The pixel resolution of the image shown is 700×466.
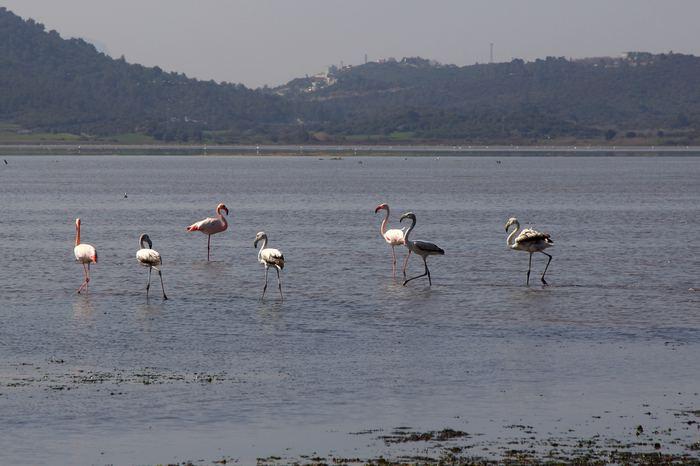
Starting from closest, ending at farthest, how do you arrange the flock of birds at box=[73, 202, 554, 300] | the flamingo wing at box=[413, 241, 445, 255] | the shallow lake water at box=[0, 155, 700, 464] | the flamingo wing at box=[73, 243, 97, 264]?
the shallow lake water at box=[0, 155, 700, 464] → the flock of birds at box=[73, 202, 554, 300] → the flamingo wing at box=[73, 243, 97, 264] → the flamingo wing at box=[413, 241, 445, 255]

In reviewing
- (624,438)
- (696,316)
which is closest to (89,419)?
(624,438)

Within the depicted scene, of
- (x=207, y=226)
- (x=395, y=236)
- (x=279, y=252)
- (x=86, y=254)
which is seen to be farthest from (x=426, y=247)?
(x=207, y=226)

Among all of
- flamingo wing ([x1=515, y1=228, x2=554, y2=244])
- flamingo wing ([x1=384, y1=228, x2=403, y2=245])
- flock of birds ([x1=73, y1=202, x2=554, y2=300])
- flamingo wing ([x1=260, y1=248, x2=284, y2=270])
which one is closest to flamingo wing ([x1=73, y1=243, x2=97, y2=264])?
flock of birds ([x1=73, y1=202, x2=554, y2=300])

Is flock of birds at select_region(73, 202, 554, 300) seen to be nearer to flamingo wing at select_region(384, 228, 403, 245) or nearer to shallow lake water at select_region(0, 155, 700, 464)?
flamingo wing at select_region(384, 228, 403, 245)

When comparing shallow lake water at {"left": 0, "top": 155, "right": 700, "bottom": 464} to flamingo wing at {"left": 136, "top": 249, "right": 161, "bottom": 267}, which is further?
flamingo wing at {"left": 136, "top": 249, "right": 161, "bottom": 267}

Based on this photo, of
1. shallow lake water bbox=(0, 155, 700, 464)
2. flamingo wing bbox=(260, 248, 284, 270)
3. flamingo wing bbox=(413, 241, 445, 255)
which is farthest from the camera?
flamingo wing bbox=(413, 241, 445, 255)

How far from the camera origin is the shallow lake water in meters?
14.2

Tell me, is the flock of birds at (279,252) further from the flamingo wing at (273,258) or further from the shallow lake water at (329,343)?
the shallow lake water at (329,343)

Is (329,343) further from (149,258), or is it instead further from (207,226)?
(207,226)

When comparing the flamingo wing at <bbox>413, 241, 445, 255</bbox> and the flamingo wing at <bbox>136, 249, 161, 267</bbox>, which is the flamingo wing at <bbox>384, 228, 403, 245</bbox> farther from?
the flamingo wing at <bbox>136, 249, 161, 267</bbox>

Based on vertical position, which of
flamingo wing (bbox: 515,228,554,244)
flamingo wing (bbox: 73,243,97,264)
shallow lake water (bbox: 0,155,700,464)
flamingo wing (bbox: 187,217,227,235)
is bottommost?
shallow lake water (bbox: 0,155,700,464)

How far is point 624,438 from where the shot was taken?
1352 centimetres

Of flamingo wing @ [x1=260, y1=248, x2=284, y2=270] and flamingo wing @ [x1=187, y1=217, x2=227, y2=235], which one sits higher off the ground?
flamingo wing @ [x1=260, y1=248, x2=284, y2=270]

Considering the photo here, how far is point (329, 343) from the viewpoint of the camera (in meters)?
19.7
